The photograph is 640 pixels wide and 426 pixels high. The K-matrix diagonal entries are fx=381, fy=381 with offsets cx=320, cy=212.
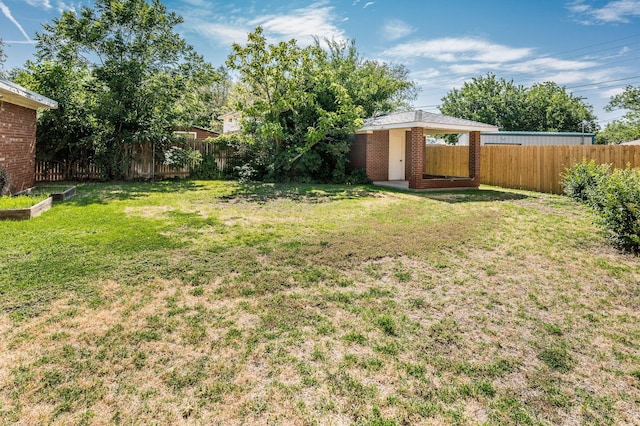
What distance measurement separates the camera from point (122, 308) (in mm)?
3607

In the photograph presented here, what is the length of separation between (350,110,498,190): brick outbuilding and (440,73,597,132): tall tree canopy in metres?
25.9

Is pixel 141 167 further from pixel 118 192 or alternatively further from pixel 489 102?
pixel 489 102

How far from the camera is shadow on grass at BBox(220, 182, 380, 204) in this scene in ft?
35.6

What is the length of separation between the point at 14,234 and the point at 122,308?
3.79 metres

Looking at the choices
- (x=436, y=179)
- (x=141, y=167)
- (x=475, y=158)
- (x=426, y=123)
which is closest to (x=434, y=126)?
(x=426, y=123)

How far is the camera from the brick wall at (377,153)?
1675 centimetres

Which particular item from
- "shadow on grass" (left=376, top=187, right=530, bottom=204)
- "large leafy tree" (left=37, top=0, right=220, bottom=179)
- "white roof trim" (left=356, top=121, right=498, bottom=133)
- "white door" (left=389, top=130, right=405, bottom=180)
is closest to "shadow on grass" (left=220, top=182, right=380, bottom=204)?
"shadow on grass" (left=376, top=187, right=530, bottom=204)

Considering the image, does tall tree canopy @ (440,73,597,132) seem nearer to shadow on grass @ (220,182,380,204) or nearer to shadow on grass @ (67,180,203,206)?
shadow on grass @ (220,182,380,204)

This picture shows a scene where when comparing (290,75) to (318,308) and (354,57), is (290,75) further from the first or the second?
(318,308)

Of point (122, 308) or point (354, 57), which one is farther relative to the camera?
point (354, 57)

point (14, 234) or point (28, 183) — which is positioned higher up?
point (28, 183)

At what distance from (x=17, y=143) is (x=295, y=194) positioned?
7945 mm

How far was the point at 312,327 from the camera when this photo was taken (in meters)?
3.37

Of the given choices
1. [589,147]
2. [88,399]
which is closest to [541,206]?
[589,147]
